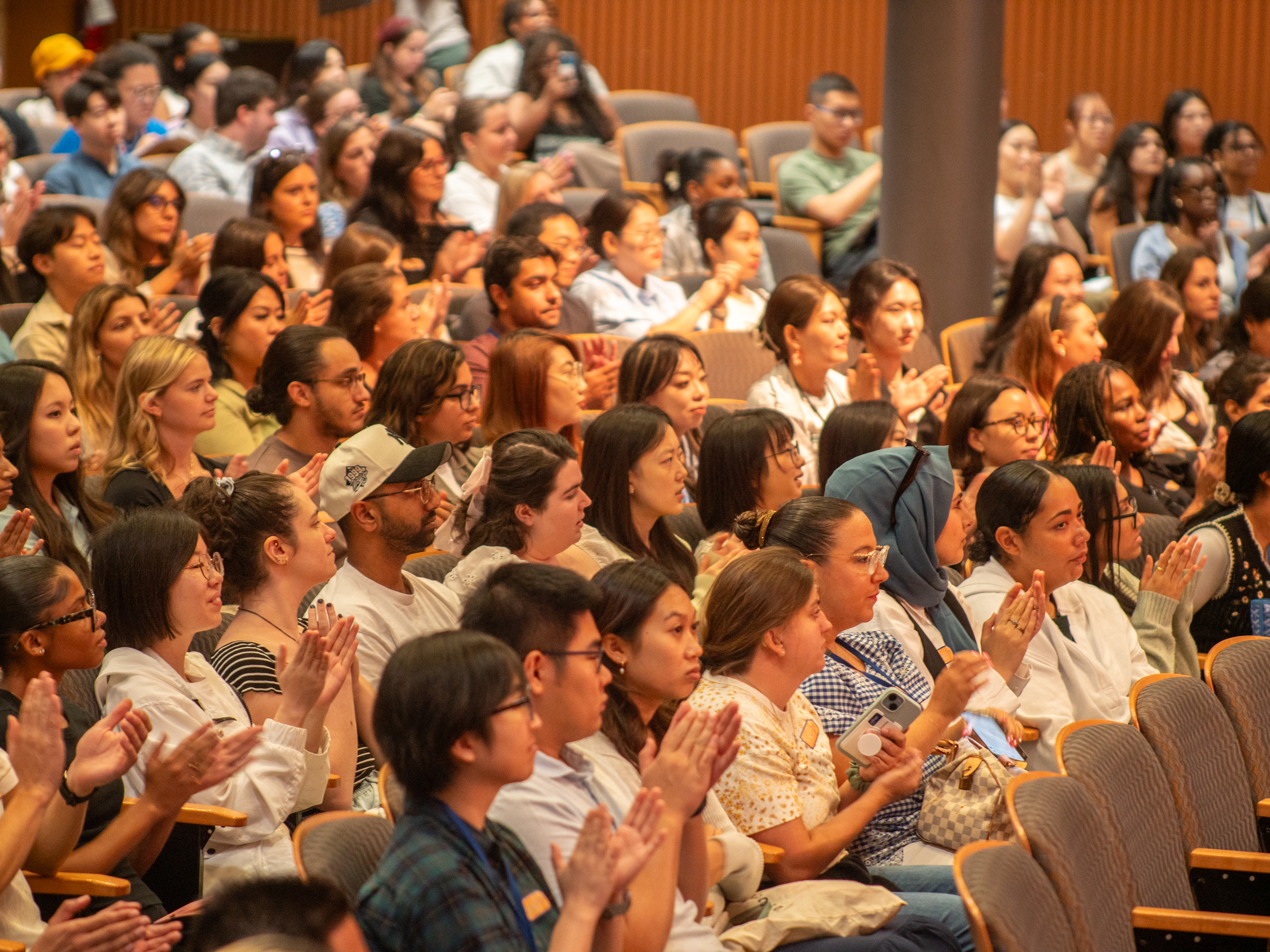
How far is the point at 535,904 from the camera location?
172 cm

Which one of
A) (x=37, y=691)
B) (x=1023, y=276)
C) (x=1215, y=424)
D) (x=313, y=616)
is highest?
(x=37, y=691)

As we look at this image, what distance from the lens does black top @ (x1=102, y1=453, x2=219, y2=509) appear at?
11.1ft

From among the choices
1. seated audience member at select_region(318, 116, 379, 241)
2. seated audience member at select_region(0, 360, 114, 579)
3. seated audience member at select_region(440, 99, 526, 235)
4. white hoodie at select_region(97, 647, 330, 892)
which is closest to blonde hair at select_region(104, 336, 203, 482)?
seated audience member at select_region(0, 360, 114, 579)

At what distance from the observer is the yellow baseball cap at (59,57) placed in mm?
7977

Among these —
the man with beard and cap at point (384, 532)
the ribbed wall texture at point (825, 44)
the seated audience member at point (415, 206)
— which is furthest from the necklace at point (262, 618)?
the ribbed wall texture at point (825, 44)

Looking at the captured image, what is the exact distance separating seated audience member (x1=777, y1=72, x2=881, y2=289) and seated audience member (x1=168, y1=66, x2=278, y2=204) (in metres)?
2.40

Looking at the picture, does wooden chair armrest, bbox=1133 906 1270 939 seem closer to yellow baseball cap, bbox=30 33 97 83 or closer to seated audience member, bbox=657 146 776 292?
seated audience member, bbox=657 146 776 292

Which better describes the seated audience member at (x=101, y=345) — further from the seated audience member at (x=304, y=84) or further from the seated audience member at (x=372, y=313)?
the seated audience member at (x=304, y=84)

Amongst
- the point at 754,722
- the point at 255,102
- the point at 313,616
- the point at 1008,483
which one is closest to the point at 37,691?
the point at 313,616

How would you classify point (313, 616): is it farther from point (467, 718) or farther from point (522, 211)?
point (522, 211)

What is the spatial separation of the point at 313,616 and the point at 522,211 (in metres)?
2.96

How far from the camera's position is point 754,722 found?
2342 millimetres

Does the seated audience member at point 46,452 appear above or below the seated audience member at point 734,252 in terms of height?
above

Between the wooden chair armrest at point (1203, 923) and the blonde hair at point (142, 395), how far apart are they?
236 cm
